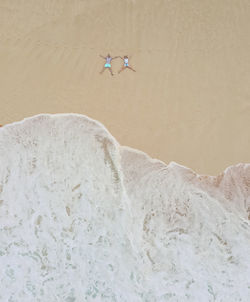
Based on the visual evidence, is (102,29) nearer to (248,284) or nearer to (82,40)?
(82,40)

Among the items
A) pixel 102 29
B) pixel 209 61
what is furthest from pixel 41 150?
pixel 209 61

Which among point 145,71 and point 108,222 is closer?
point 108,222

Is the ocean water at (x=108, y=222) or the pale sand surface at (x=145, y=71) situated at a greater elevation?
the pale sand surface at (x=145, y=71)

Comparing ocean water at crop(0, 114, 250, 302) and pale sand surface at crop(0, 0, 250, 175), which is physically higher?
pale sand surface at crop(0, 0, 250, 175)

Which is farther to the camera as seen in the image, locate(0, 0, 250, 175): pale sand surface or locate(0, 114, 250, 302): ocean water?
locate(0, 0, 250, 175): pale sand surface

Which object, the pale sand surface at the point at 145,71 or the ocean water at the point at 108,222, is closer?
the ocean water at the point at 108,222
